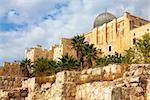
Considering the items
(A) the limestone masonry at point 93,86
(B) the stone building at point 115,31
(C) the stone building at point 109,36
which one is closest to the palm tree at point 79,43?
(C) the stone building at point 109,36

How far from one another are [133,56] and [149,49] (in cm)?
209

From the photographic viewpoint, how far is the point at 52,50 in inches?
2697

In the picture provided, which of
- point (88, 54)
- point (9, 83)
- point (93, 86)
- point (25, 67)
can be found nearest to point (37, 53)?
point (25, 67)

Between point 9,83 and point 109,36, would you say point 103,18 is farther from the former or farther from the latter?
point 9,83

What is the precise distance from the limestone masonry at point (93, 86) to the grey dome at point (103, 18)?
4698cm

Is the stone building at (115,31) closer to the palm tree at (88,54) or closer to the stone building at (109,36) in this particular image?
the stone building at (109,36)

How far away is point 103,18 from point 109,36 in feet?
14.5

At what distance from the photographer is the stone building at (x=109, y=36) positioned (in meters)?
60.9

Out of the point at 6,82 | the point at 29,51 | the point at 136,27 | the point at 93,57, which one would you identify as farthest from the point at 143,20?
the point at 6,82

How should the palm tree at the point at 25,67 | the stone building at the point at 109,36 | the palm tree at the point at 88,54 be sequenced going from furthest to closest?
the stone building at the point at 109,36 → the palm tree at the point at 25,67 → the palm tree at the point at 88,54

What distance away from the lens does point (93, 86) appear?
18828 mm

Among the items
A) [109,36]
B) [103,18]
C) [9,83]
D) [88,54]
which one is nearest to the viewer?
[9,83]

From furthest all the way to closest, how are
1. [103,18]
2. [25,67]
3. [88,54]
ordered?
[103,18] → [25,67] → [88,54]

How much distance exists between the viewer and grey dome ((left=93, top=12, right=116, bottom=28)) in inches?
2712
